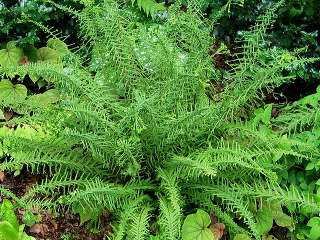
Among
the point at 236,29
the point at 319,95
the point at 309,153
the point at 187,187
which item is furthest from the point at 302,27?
the point at 187,187

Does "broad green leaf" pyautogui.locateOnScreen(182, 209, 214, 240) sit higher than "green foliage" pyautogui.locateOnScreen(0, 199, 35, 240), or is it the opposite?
"green foliage" pyautogui.locateOnScreen(0, 199, 35, 240)

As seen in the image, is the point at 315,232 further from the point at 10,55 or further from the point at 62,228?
the point at 10,55

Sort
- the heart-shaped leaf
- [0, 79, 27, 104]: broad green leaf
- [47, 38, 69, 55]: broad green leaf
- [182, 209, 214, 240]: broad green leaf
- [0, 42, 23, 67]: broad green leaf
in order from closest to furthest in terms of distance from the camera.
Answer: the heart-shaped leaf
[182, 209, 214, 240]: broad green leaf
[0, 79, 27, 104]: broad green leaf
[0, 42, 23, 67]: broad green leaf
[47, 38, 69, 55]: broad green leaf

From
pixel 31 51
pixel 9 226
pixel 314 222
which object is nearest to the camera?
pixel 9 226

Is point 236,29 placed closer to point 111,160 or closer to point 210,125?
point 210,125

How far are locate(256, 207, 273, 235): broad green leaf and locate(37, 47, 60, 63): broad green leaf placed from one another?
2212 millimetres

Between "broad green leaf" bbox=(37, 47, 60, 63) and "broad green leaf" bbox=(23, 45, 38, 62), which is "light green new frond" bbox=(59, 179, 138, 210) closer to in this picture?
"broad green leaf" bbox=(37, 47, 60, 63)

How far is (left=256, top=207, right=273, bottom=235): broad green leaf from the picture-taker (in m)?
3.81

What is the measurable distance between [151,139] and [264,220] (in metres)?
0.91

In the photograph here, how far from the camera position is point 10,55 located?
498 centimetres

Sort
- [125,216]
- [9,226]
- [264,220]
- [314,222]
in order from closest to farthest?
[9,226], [125,216], [314,222], [264,220]

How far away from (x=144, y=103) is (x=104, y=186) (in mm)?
637

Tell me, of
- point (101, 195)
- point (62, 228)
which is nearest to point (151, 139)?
point (101, 195)

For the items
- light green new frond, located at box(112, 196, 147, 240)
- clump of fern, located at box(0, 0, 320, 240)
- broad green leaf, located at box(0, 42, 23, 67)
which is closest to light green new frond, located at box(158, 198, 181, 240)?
clump of fern, located at box(0, 0, 320, 240)
